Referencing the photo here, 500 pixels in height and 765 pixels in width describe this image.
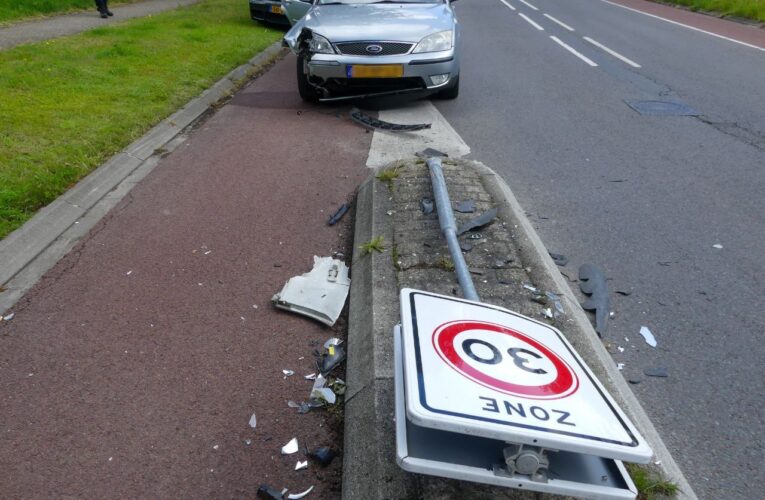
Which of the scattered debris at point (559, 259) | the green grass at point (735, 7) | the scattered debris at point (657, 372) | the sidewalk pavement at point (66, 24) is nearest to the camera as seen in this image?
the scattered debris at point (657, 372)

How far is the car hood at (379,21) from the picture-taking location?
7.22 meters

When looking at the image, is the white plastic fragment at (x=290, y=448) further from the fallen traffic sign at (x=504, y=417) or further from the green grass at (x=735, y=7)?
the green grass at (x=735, y=7)

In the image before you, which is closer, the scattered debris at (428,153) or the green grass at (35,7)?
the scattered debris at (428,153)

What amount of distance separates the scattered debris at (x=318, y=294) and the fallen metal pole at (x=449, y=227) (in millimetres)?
709

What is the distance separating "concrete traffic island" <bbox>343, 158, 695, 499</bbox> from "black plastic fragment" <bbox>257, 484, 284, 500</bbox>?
0.88ft

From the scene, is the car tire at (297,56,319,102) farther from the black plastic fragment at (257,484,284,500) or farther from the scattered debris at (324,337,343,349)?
the black plastic fragment at (257,484,284,500)

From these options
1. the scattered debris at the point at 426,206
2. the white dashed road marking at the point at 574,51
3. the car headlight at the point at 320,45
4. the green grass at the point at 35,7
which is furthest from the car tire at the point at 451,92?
the green grass at the point at 35,7

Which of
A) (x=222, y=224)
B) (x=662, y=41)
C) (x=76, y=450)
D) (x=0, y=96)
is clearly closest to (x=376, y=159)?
(x=222, y=224)

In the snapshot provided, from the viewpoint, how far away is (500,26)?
1582cm

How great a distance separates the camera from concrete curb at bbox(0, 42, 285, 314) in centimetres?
386

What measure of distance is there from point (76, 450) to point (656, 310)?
3171 millimetres

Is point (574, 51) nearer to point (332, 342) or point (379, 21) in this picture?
point (379, 21)

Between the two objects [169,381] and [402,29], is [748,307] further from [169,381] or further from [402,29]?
[402,29]

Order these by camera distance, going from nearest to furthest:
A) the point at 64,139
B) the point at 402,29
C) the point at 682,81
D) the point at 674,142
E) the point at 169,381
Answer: the point at 169,381 < the point at 64,139 < the point at 674,142 < the point at 402,29 < the point at 682,81
